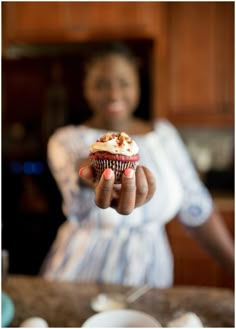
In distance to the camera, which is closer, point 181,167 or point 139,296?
point 139,296

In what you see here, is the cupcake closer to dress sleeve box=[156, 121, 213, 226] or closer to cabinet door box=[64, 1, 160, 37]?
dress sleeve box=[156, 121, 213, 226]

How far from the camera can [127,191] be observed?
0.33m

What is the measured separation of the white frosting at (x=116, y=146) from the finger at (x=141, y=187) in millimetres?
27

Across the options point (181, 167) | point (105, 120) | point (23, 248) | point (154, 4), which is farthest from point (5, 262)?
point (154, 4)

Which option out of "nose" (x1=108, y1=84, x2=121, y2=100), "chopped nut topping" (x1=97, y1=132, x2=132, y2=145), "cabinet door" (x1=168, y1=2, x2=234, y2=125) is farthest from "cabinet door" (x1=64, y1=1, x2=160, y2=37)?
"chopped nut topping" (x1=97, y1=132, x2=132, y2=145)

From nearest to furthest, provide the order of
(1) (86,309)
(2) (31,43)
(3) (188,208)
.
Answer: (1) (86,309) → (3) (188,208) → (2) (31,43)

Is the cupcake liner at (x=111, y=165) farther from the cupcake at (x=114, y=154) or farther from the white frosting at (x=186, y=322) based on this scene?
the white frosting at (x=186, y=322)

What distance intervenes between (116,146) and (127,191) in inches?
2.5

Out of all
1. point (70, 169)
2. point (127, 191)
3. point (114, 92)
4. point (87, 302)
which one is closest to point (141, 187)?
point (127, 191)

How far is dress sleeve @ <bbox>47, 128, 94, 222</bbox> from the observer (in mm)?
444

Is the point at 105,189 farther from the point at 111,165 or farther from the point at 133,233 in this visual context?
the point at 133,233

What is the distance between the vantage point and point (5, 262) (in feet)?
1.79

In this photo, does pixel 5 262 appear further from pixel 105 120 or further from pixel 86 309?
→ pixel 105 120

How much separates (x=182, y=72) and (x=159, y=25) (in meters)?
0.23
